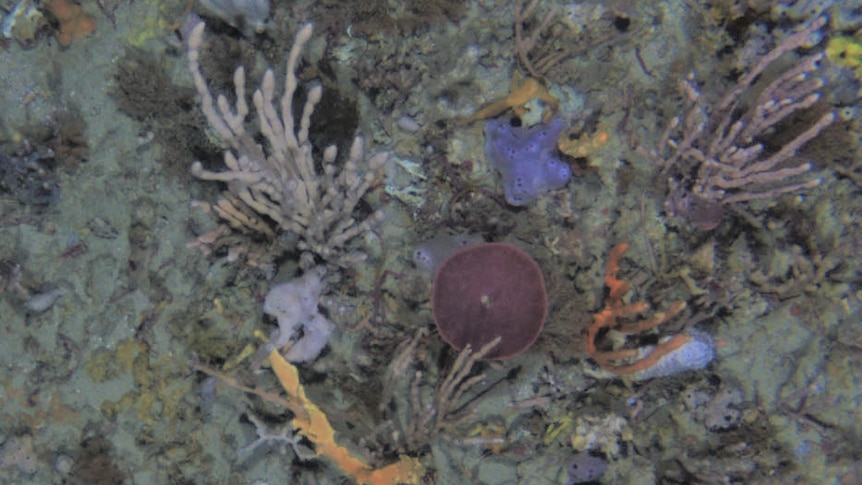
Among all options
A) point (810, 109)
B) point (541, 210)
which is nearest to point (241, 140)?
point (541, 210)

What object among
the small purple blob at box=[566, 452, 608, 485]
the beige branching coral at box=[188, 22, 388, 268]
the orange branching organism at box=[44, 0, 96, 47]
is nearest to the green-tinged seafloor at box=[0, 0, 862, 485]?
the small purple blob at box=[566, 452, 608, 485]

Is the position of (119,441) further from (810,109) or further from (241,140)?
(810,109)

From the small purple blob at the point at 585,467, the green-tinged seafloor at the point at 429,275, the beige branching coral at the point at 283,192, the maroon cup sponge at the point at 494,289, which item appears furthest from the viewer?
the small purple blob at the point at 585,467

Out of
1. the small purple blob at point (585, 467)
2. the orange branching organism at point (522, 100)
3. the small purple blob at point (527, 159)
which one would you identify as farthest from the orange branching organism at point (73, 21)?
the small purple blob at point (585, 467)

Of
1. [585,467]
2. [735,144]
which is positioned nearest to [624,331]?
[585,467]

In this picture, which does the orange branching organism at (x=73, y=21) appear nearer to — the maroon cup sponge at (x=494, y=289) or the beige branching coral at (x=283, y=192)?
the beige branching coral at (x=283, y=192)

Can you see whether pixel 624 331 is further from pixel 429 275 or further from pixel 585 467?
pixel 429 275
